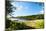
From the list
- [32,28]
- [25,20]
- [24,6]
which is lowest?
[32,28]

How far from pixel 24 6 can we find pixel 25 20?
22 centimetres

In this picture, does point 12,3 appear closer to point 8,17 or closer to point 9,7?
point 9,7

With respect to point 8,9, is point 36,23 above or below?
below

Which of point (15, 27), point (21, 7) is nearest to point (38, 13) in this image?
point (21, 7)

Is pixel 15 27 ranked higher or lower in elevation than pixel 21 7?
lower

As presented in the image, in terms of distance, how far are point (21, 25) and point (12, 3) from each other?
375 mm

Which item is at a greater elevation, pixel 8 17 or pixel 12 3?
pixel 12 3

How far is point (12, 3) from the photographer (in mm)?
1472

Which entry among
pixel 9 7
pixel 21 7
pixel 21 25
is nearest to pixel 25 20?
pixel 21 25

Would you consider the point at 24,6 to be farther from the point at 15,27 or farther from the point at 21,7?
the point at 15,27

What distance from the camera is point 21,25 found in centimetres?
149

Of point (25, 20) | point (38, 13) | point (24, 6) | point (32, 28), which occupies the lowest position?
point (32, 28)

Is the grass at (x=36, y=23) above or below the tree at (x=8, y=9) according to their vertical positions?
below

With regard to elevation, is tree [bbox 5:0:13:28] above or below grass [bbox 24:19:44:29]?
above
